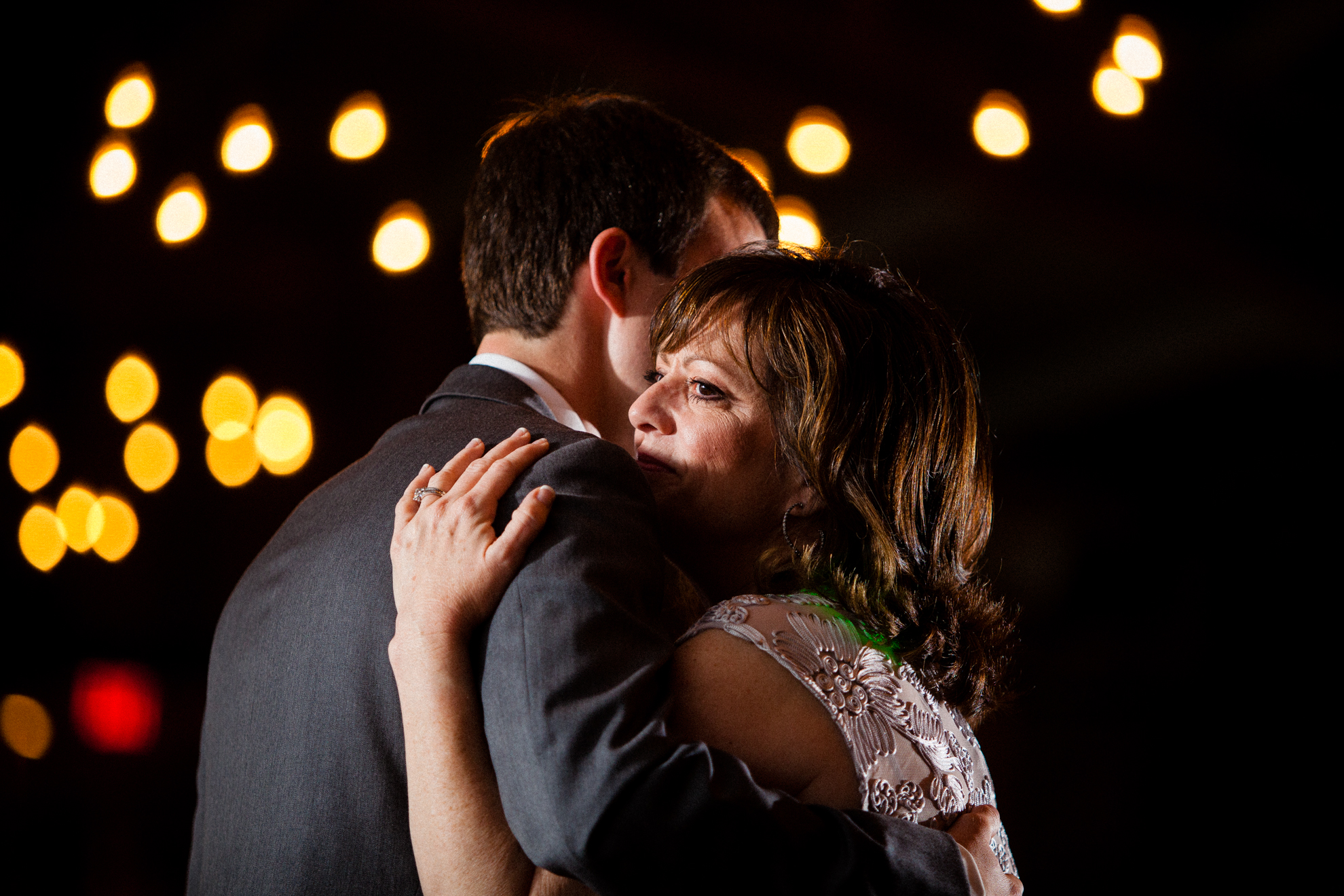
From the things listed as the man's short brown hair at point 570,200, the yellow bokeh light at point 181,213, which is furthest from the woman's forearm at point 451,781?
the yellow bokeh light at point 181,213

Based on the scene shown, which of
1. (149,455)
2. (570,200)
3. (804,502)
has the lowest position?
(149,455)

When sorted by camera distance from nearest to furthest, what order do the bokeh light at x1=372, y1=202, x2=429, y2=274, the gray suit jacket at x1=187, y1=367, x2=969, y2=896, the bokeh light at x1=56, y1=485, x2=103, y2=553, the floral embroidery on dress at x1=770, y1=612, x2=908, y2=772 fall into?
the gray suit jacket at x1=187, y1=367, x2=969, y2=896
the floral embroidery on dress at x1=770, y1=612, x2=908, y2=772
the bokeh light at x1=372, y1=202, x2=429, y2=274
the bokeh light at x1=56, y1=485, x2=103, y2=553

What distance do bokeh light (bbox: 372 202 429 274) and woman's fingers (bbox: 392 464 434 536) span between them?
3308 millimetres

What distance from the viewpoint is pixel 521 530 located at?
110 centimetres

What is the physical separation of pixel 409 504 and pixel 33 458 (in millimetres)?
5463

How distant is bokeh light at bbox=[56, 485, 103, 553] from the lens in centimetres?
590

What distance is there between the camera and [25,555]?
19.5 feet

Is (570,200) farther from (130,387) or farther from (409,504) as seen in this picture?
(130,387)

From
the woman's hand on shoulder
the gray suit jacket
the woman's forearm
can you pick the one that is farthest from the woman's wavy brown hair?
the woman's forearm

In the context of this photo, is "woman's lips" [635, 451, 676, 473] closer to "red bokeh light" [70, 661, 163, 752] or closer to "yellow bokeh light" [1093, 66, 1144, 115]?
"yellow bokeh light" [1093, 66, 1144, 115]

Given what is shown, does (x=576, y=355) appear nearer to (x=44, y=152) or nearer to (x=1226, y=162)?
(x=1226, y=162)

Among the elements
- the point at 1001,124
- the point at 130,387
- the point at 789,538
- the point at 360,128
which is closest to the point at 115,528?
the point at 130,387

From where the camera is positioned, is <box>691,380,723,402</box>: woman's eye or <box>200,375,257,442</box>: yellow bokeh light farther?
<box>200,375,257,442</box>: yellow bokeh light

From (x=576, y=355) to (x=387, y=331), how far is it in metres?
4.65
